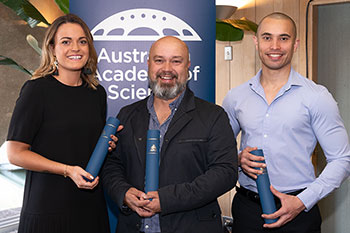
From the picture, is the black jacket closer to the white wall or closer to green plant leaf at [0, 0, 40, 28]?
green plant leaf at [0, 0, 40, 28]

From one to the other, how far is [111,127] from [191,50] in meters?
0.83

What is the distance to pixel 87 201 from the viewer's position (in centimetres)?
205

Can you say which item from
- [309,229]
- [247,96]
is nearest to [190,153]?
[247,96]

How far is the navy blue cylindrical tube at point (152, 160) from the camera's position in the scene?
1.82 meters

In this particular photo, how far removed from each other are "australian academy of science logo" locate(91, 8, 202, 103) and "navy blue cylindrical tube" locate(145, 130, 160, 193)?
2.42ft

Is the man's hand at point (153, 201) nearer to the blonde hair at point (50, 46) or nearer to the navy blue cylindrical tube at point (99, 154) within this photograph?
the navy blue cylindrical tube at point (99, 154)

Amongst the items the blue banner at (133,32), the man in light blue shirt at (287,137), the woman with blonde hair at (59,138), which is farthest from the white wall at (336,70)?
the woman with blonde hair at (59,138)

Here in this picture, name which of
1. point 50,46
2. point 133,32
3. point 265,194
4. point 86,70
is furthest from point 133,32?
point 265,194

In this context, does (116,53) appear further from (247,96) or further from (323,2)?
(323,2)

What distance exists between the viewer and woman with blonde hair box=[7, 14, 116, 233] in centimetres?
192

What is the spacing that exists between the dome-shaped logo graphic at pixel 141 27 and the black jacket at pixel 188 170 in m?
0.63

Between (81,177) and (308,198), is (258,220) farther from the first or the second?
(81,177)

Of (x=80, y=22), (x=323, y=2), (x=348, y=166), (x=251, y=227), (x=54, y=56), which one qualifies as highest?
(x=323, y=2)

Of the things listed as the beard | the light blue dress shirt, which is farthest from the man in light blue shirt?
the beard
